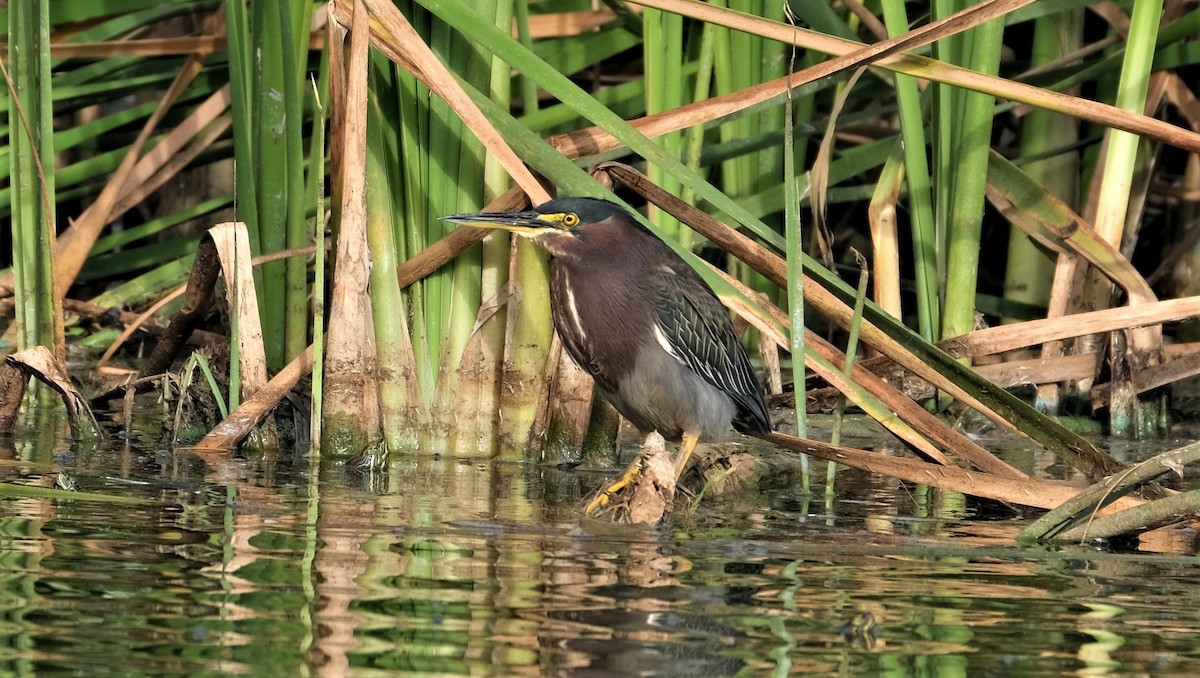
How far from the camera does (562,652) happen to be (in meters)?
2.82

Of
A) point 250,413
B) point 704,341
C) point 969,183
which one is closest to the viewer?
point 250,413

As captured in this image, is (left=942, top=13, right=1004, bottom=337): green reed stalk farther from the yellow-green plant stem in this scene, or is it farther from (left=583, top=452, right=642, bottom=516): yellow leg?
(left=583, top=452, right=642, bottom=516): yellow leg

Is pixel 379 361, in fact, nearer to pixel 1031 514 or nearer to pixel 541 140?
Result: pixel 541 140

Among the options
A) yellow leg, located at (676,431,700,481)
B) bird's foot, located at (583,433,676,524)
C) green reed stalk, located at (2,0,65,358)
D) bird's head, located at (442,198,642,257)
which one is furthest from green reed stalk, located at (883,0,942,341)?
green reed stalk, located at (2,0,65,358)

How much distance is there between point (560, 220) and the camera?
5.28 m

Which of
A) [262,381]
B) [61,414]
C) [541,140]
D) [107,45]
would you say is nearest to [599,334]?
[541,140]

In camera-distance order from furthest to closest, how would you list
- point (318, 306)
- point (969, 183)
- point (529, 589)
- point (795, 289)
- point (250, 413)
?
point (969, 183) → point (250, 413) → point (318, 306) → point (795, 289) → point (529, 589)

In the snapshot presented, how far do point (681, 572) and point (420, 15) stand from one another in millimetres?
2671

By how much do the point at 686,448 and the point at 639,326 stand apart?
1.53ft

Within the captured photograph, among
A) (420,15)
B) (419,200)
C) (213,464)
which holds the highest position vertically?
(420,15)

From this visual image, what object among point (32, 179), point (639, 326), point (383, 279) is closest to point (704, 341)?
point (639, 326)

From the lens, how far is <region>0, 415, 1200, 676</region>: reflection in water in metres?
2.79

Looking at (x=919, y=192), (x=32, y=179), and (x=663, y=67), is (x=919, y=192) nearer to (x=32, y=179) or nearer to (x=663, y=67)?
(x=663, y=67)

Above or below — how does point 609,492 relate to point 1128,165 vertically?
below
